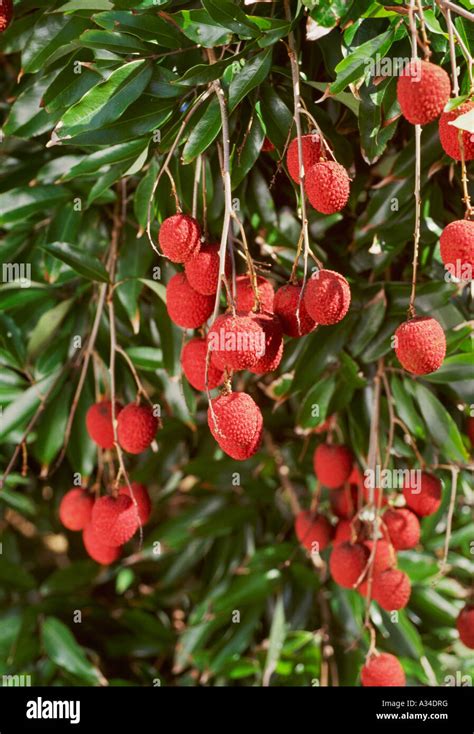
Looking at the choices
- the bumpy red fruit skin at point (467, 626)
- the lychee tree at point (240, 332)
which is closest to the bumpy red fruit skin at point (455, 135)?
the lychee tree at point (240, 332)

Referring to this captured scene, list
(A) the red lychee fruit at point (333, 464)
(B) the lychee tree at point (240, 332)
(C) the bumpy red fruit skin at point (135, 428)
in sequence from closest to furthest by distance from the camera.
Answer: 1. (B) the lychee tree at point (240, 332)
2. (C) the bumpy red fruit skin at point (135, 428)
3. (A) the red lychee fruit at point (333, 464)

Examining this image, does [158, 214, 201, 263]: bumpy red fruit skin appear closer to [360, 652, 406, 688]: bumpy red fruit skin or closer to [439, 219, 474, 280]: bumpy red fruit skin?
[439, 219, 474, 280]: bumpy red fruit skin

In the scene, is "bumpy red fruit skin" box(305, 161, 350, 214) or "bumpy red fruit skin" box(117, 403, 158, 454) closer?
"bumpy red fruit skin" box(305, 161, 350, 214)

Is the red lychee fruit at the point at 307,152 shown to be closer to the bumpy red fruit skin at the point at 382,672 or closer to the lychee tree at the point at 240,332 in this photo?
the lychee tree at the point at 240,332

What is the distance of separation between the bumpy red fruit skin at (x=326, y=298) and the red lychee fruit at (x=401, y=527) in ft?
1.32

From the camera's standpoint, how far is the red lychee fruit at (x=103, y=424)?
3.41 feet

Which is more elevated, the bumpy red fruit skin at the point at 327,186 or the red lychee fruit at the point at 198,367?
the bumpy red fruit skin at the point at 327,186

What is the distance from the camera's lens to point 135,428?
963 mm

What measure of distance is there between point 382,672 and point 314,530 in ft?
0.76

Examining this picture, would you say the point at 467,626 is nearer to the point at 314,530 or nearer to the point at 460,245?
the point at 314,530

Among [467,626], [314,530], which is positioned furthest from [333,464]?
[467,626]

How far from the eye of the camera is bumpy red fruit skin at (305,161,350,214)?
2.36ft

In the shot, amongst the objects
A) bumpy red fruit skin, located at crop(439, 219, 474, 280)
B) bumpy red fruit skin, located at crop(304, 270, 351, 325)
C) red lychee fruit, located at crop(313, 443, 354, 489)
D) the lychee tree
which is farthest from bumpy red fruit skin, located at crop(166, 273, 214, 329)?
red lychee fruit, located at crop(313, 443, 354, 489)
